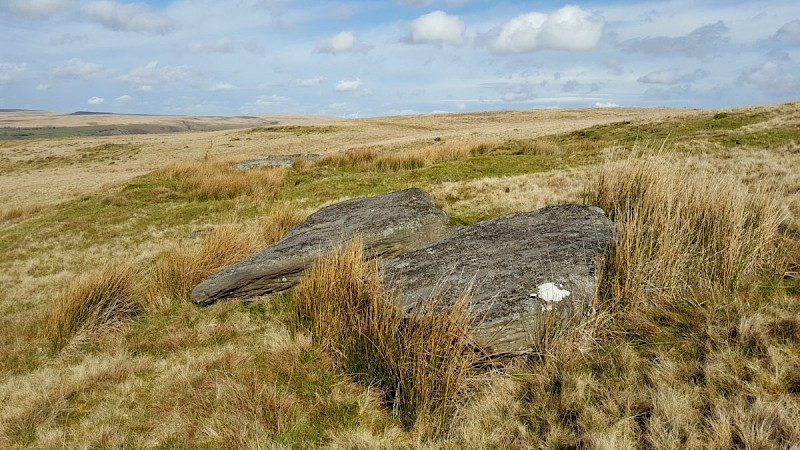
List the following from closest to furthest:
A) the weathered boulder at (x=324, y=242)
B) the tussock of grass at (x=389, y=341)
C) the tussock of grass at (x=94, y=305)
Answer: the tussock of grass at (x=389, y=341) < the tussock of grass at (x=94, y=305) < the weathered boulder at (x=324, y=242)

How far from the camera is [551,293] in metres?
4.16

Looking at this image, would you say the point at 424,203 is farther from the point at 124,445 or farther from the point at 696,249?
the point at 124,445

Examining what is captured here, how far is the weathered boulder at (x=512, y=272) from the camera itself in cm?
397

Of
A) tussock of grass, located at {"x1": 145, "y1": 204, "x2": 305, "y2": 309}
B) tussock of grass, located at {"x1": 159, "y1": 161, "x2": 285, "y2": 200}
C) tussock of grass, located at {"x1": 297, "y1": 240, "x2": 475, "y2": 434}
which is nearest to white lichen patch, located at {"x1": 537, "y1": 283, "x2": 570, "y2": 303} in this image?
tussock of grass, located at {"x1": 297, "y1": 240, "x2": 475, "y2": 434}

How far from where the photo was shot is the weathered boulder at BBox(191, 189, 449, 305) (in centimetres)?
654

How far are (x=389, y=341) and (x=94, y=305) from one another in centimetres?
488

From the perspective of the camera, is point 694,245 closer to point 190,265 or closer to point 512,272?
point 512,272

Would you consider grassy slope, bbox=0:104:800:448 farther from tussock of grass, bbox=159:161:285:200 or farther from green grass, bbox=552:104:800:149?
tussock of grass, bbox=159:161:285:200

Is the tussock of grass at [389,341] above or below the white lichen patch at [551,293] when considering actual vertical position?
below

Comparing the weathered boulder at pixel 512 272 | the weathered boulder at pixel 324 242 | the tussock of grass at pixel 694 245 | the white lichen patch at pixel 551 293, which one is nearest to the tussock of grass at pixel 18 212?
the weathered boulder at pixel 324 242

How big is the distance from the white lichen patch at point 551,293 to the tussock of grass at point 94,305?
5.69 metres

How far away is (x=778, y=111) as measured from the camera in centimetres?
2433

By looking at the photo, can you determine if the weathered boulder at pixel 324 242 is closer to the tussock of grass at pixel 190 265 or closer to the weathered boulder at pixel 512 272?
the tussock of grass at pixel 190 265

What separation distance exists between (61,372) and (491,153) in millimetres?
19170
